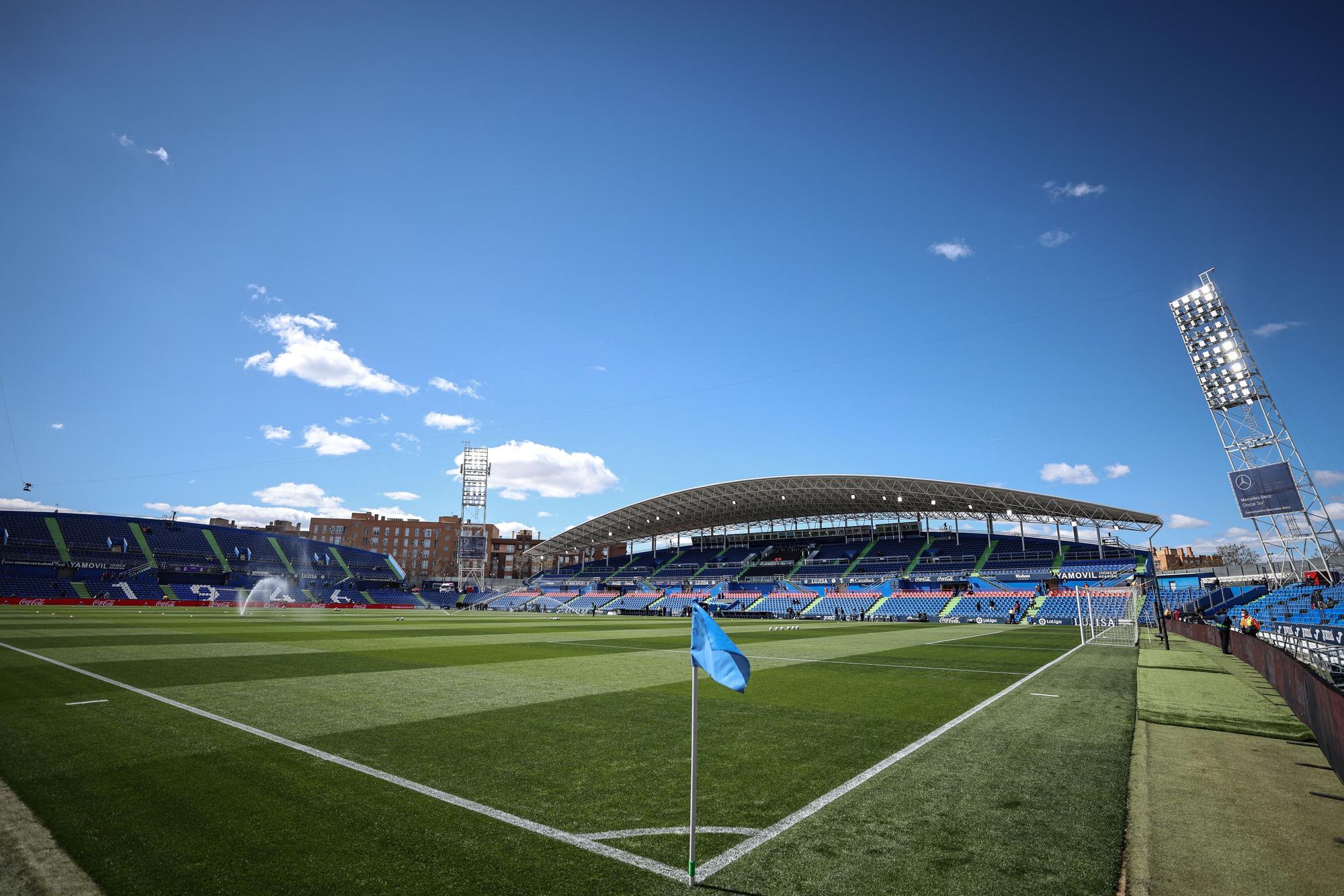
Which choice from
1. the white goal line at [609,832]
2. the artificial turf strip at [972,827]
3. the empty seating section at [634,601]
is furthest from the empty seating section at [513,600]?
the artificial turf strip at [972,827]

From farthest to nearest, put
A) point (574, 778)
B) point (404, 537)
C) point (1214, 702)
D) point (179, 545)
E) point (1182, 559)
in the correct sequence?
point (404, 537)
point (1182, 559)
point (179, 545)
point (1214, 702)
point (574, 778)

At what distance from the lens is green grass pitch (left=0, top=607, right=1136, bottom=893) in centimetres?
454

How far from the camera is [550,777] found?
674 cm

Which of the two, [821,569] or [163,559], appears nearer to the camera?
[163,559]

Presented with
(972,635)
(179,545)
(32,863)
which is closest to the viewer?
(32,863)

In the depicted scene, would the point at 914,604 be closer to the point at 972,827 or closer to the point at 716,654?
the point at 972,827

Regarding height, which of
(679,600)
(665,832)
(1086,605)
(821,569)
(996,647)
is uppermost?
(665,832)

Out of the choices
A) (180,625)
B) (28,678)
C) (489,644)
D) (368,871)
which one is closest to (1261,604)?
(489,644)

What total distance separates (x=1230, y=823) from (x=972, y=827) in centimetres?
238

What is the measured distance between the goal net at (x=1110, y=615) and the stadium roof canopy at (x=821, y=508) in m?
9.73

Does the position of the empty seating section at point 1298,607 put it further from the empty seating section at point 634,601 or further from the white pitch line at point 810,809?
the empty seating section at point 634,601

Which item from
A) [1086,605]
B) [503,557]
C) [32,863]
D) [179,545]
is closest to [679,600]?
[1086,605]

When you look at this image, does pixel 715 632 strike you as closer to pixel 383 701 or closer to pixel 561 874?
pixel 561 874

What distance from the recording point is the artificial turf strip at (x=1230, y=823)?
4473mm
